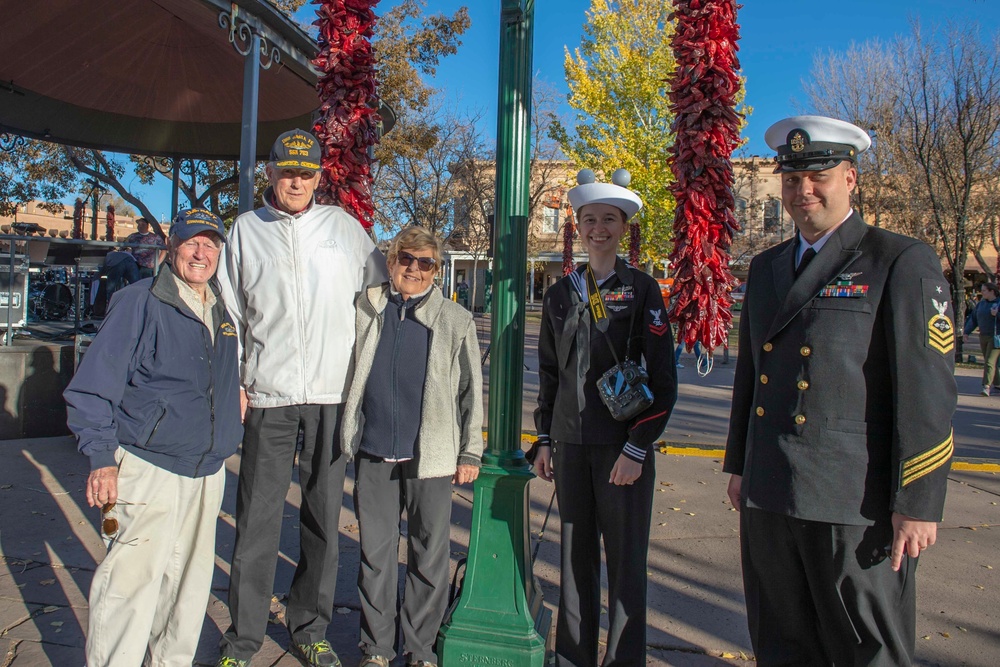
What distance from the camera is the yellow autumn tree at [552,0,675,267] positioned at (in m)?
23.8

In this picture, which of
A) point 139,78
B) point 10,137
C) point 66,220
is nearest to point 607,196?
point 139,78

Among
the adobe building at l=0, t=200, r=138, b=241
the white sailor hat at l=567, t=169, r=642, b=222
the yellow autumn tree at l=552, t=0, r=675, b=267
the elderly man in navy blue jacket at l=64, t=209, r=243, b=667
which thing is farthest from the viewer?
the adobe building at l=0, t=200, r=138, b=241

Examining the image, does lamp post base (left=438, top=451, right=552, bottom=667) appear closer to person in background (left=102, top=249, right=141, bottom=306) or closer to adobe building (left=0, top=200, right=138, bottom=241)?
person in background (left=102, top=249, right=141, bottom=306)

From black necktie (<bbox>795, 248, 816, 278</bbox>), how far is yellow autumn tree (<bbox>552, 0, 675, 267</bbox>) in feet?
71.4

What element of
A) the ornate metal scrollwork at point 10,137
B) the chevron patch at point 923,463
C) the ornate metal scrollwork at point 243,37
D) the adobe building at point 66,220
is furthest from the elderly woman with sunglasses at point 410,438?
the adobe building at point 66,220

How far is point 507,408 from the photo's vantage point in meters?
3.01

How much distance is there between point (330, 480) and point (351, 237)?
44.2 inches

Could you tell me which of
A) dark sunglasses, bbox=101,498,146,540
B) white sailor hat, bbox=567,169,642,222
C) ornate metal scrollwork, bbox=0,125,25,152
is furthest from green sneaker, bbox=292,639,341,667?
ornate metal scrollwork, bbox=0,125,25,152

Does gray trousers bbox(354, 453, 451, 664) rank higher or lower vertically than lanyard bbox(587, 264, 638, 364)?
lower

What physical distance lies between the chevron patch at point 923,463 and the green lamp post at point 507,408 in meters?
1.44

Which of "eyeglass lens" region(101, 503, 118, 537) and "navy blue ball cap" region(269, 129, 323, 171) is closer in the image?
"eyeglass lens" region(101, 503, 118, 537)

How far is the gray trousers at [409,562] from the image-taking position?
2.98 m

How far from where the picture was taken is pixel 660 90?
24.3 metres

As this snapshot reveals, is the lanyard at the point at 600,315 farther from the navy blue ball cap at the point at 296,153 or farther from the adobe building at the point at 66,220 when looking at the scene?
the adobe building at the point at 66,220
